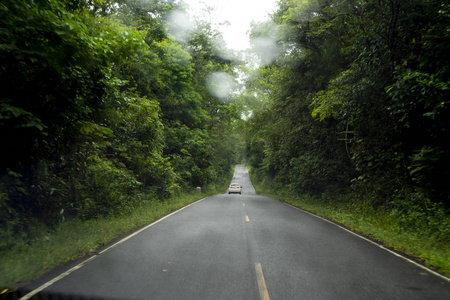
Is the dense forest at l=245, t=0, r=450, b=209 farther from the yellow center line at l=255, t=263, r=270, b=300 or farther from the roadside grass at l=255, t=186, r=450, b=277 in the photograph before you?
the yellow center line at l=255, t=263, r=270, b=300

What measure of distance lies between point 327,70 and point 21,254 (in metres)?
17.0

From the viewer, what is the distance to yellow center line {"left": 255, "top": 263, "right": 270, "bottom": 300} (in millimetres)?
4402

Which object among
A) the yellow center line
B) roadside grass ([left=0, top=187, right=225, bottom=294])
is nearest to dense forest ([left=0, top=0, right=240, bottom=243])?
roadside grass ([left=0, top=187, right=225, bottom=294])

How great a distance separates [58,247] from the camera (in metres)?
6.69

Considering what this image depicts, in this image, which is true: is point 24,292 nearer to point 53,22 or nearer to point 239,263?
point 239,263

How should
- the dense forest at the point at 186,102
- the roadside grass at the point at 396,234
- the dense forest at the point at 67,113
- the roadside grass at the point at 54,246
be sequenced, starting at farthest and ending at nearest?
1. the roadside grass at the point at 396,234
2. the dense forest at the point at 186,102
3. the dense forest at the point at 67,113
4. the roadside grass at the point at 54,246

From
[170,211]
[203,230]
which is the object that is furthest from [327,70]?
[203,230]

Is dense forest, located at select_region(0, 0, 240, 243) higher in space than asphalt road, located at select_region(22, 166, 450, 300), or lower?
higher

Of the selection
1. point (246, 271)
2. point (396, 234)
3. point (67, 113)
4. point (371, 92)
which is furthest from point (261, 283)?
point (371, 92)

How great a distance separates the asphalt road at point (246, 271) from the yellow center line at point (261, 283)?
15 mm

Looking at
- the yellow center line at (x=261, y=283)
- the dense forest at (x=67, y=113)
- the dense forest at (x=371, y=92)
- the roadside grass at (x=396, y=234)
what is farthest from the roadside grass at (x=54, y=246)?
the dense forest at (x=371, y=92)

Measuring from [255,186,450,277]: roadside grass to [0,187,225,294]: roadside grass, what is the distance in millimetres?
7110

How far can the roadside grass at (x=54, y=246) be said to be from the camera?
4.97 m

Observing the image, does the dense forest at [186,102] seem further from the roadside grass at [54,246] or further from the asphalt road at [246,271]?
the asphalt road at [246,271]
